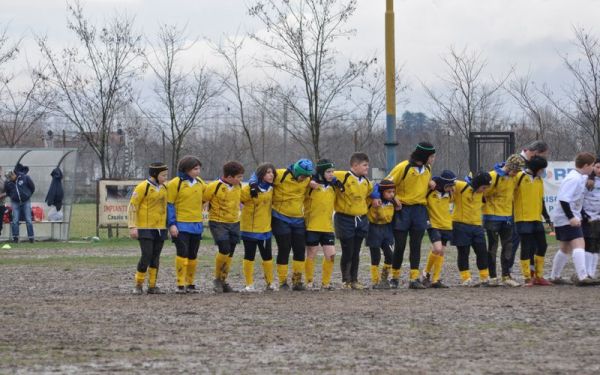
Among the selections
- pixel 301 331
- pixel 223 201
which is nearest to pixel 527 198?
pixel 223 201

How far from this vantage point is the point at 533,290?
13852 mm

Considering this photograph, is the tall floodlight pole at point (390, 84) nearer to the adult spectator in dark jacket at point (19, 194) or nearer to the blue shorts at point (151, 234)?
the blue shorts at point (151, 234)

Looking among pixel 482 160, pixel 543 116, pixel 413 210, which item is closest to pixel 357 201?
pixel 413 210

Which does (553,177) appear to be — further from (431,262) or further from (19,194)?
(431,262)

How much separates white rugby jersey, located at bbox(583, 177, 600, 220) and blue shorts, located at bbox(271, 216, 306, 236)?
13.2 feet

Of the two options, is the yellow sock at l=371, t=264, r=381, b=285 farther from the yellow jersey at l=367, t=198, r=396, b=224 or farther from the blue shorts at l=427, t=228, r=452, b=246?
the blue shorts at l=427, t=228, r=452, b=246

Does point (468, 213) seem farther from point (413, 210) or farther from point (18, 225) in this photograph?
point (18, 225)

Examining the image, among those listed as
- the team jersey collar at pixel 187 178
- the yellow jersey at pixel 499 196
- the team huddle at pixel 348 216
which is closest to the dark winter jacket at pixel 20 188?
the team huddle at pixel 348 216

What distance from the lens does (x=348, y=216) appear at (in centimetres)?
1438

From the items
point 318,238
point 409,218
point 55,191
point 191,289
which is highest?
point 55,191

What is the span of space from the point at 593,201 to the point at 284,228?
14.3 feet

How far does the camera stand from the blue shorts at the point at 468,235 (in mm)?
14547

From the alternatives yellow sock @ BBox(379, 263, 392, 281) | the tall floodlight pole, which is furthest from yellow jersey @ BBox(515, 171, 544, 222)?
the tall floodlight pole

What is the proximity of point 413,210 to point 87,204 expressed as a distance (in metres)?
32.7
